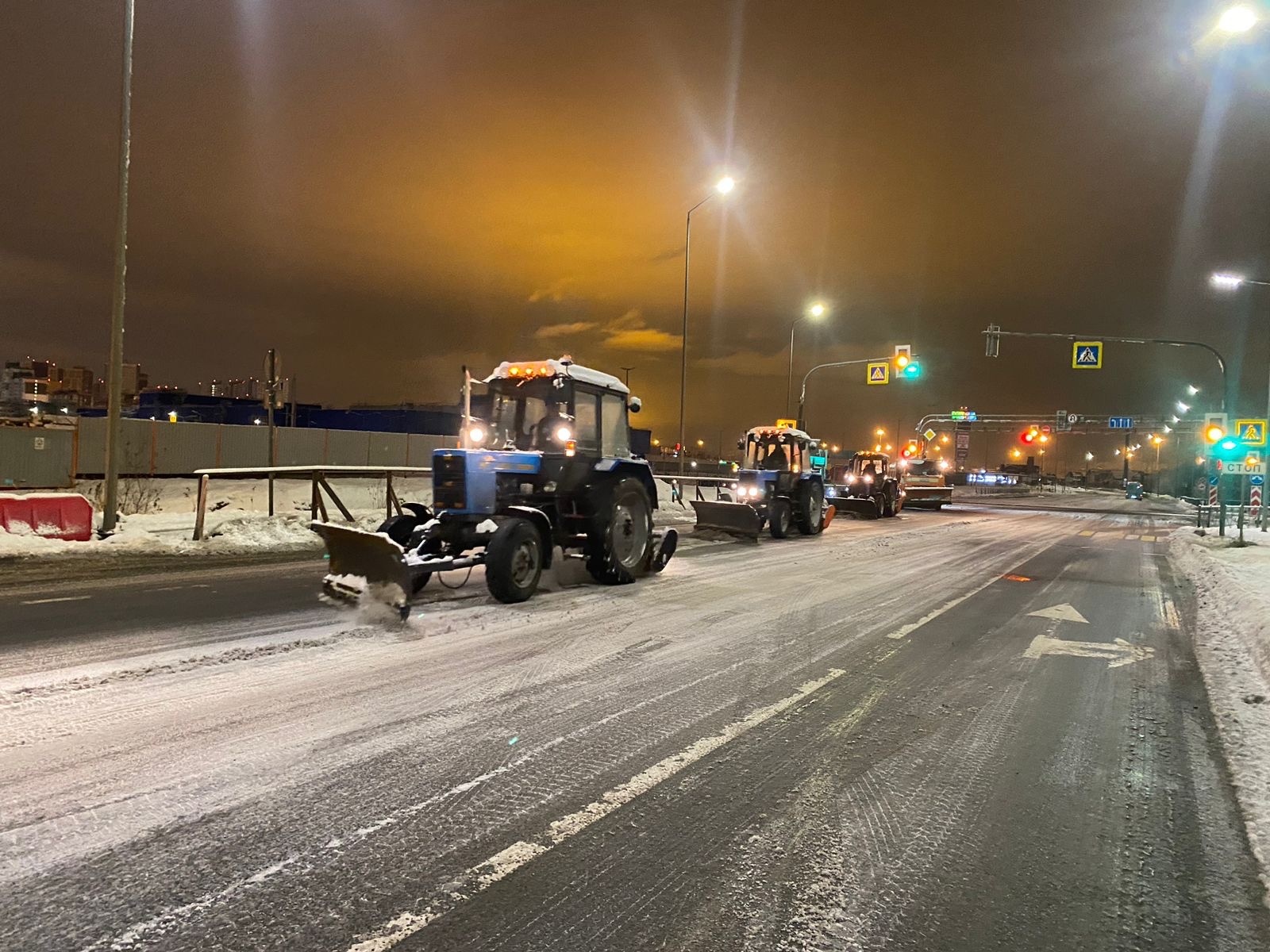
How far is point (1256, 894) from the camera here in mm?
3072

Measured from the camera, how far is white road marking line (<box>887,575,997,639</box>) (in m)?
7.73

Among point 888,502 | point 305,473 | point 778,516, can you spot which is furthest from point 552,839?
point 888,502

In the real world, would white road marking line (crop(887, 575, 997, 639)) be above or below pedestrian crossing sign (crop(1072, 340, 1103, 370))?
below

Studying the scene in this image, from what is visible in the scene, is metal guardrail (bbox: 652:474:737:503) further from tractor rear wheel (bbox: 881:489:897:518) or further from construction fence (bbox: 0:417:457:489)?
construction fence (bbox: 0:417:457:489)

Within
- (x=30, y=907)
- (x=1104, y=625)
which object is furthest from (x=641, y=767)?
(x=1104, y=625)

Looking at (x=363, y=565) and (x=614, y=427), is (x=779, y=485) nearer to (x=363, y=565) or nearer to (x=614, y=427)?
(x=614, y=427)

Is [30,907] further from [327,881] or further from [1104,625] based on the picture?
[1104,625]

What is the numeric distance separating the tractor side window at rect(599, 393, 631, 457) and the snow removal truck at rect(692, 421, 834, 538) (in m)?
6.93

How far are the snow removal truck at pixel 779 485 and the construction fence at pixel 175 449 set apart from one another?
1149 cm

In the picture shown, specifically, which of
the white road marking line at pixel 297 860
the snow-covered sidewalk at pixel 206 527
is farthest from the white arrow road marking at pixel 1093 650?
the snow-covered sidewalk at pixel 206 527

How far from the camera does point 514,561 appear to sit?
8.23 metres

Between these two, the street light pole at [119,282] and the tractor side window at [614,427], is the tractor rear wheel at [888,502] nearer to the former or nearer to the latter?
the tractor side window at [614,427]

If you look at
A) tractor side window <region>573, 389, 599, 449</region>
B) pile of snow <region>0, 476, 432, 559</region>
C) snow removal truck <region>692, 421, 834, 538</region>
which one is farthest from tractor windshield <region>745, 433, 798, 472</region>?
tractor side window <region>573, 389, 599, 449</region>

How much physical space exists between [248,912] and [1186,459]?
10437cm
